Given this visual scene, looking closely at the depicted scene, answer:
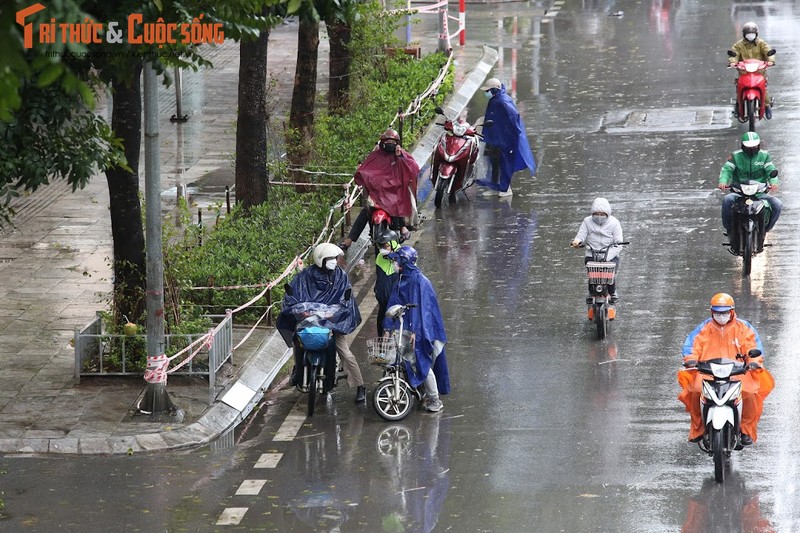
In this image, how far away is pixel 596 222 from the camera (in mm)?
15305

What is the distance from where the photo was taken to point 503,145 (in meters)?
21.6

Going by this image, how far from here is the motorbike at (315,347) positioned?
42.3ft

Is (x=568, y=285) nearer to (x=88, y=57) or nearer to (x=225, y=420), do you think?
(x=225, y=420)

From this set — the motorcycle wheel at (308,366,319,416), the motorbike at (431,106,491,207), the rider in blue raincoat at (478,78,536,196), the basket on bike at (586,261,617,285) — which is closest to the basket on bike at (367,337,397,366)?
the motorcycle wheel at (308,366,319,416)

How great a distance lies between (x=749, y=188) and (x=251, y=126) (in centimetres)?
623

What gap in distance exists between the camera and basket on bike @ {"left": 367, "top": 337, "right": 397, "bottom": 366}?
42.1 feet

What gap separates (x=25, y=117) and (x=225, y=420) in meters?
3.52

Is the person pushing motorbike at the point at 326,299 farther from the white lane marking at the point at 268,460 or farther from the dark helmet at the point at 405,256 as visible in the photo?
the white lane marking at the point at 268,460

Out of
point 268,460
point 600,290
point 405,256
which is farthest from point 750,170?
point 268,460

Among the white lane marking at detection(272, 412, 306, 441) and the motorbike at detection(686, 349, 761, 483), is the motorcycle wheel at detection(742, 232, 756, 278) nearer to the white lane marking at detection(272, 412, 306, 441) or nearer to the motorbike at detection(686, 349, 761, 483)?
the motorbike at detection(686, 349, 761, 483)

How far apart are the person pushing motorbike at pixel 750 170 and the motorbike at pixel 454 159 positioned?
481 cm

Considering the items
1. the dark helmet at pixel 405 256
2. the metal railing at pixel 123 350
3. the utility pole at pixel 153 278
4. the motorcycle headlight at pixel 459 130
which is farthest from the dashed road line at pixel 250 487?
the motorcycle headlight at pixel 459 130

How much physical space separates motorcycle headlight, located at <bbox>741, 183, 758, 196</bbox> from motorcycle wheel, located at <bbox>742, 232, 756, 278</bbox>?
18.1 inches

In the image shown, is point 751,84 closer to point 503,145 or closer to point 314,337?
point 503,145
